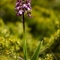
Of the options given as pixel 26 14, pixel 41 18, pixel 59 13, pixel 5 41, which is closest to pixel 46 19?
pixel 41 18

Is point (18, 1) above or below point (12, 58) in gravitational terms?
above

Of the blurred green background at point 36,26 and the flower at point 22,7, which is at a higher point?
the flower at point 22,7

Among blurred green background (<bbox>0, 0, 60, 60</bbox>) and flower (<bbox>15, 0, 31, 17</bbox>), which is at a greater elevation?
flower (<bbox>15, 0, 31, 17</bbox>)

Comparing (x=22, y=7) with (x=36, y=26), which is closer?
(x=22, y=7)

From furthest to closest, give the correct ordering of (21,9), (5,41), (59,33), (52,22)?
(52,22), (59,33), (5,41), (21,9)

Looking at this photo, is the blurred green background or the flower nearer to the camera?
the flower

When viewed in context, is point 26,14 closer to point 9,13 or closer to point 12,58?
point 12,58

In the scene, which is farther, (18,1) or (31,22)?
(31,22)

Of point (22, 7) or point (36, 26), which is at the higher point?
point (22, 7)

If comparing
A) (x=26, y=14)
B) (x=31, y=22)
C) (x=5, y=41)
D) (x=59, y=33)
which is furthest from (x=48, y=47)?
(x=31, y=22)

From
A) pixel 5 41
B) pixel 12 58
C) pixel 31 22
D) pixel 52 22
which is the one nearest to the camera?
pixel 12 58

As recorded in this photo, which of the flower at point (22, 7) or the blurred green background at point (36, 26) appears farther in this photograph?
the blurred green background at point (36, 26)
